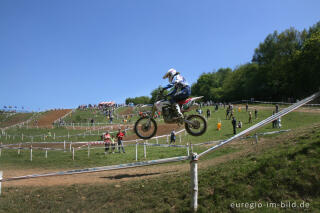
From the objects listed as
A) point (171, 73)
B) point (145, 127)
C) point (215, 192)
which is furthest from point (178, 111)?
point (215, 192)

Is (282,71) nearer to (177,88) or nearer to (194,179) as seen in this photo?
(177,88)

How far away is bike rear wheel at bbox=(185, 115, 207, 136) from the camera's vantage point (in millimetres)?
7418

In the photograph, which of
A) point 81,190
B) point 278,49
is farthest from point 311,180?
point 278,49

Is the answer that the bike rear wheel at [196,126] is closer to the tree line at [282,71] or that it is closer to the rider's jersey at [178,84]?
the rider's jersey at [178,84]

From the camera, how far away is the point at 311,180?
18.9ft

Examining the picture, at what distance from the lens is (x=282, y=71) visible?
5728 centimetres

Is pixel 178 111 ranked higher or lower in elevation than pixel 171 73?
lower

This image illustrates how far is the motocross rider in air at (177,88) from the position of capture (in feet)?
23.7

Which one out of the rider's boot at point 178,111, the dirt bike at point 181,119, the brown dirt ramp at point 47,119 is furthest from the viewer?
the brown dirt ramp at point 47,119

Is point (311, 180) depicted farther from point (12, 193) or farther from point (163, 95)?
point (12, 193)

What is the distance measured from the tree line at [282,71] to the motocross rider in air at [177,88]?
43.6 meters

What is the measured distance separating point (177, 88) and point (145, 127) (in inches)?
72.6

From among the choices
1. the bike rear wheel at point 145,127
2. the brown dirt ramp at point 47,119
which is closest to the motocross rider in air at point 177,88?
the bike rear wheel at point 145,127

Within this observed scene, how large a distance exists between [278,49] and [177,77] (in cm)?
7036
